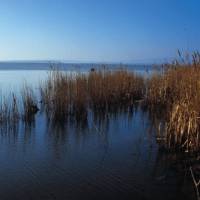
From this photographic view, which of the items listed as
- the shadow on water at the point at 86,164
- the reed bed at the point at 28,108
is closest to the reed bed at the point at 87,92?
the reed bed at the point at 28,108

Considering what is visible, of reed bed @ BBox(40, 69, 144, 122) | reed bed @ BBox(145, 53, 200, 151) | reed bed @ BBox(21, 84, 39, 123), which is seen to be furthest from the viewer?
reed bed @ BBox(40, 69, 144, 122)

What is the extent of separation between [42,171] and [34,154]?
1.03 m

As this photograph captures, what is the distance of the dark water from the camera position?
5070 mm

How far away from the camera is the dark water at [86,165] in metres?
5.07

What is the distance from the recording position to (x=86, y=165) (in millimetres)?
6207

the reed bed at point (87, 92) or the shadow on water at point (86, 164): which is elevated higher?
the reed bed at point (87, 92)

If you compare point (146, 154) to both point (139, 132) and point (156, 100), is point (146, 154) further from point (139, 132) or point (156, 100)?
point (156, 100)

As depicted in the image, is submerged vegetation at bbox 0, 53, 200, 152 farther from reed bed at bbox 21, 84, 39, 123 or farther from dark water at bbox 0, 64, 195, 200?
dark water at bbox 0, 64, 195, 200

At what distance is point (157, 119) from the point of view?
9938mm

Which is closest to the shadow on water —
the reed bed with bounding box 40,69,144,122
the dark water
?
the dark water

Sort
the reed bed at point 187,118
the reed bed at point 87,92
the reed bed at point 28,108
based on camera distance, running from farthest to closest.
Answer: the reed bed at point 87,92 < the reed bed at point 28,108 < the reed bed at point 187,118

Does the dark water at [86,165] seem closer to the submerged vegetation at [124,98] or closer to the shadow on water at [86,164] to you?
the shadow on water at [86,164]

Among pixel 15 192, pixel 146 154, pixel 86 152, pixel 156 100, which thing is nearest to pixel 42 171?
pixel 15 192

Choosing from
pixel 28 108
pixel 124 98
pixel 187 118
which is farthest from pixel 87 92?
pixel 187 118
